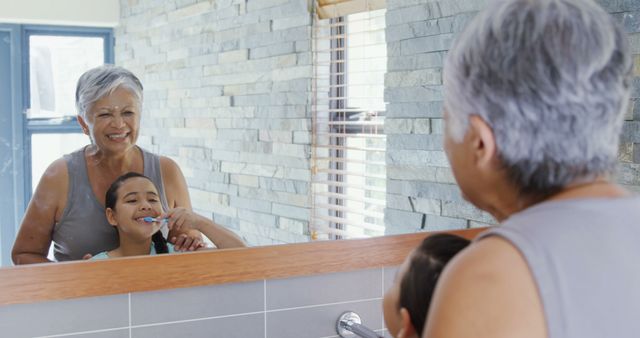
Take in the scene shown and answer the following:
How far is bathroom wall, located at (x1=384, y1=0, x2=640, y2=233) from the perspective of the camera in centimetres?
182

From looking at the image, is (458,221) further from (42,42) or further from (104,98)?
(42,42)

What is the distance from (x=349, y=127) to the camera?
1774mm

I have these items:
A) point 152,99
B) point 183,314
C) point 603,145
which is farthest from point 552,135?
point 183,314

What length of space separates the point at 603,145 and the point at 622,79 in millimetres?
66

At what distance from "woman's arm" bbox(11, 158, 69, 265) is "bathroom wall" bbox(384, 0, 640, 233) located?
0.78 metres

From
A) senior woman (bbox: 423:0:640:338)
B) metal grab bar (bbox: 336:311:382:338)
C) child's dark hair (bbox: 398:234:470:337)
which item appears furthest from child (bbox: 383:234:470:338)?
metal grab bar (bbox: 336:311:382:338)

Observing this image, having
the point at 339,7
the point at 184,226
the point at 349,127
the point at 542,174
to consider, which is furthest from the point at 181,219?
the point at 542,174

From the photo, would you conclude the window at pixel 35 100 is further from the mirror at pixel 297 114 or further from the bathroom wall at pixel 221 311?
the bathroom wall at pixel 221 311

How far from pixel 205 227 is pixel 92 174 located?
27 cm

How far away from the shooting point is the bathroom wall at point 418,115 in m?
1.82

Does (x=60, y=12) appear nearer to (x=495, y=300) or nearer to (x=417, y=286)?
(x=417, y=286)

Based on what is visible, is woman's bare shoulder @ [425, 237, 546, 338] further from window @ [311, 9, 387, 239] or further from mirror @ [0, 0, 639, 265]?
window @ [311, 9, 387, 239]

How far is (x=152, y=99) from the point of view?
4.92 ft

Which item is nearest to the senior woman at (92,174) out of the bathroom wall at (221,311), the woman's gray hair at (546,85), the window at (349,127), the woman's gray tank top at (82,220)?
the woman's gray tank top at (82,220)
